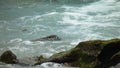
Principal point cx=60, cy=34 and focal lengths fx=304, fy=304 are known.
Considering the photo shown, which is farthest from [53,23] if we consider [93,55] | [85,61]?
[93,55]

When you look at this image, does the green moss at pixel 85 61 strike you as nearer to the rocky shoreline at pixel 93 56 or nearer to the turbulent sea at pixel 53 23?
the rocky shoreline at pixel 93 56

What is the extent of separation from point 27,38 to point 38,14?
861 centimetres

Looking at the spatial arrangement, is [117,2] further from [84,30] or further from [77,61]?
[77,61]

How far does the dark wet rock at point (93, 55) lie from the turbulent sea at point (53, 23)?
0.96m

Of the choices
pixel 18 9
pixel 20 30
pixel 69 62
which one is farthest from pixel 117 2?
pixel 69 62

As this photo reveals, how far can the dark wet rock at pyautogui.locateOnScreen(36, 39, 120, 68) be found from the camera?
31.8ft

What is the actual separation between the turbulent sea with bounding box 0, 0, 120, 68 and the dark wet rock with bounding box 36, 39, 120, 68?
96 cm

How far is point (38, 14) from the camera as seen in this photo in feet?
95.1

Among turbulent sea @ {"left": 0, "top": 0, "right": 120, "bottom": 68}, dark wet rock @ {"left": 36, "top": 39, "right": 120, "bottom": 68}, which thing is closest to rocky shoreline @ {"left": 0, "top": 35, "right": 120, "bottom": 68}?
dark wet rock @ {"left": 36, "top": 39, "right": 120, "bottom": 68}

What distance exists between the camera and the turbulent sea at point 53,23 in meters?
18.6

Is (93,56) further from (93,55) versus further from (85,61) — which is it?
(85,61)

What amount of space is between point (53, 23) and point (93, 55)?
48.9 ft

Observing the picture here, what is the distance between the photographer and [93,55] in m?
10.4

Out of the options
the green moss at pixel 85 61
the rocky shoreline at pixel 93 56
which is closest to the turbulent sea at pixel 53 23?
the rocky shoreline at pixel 93 56
